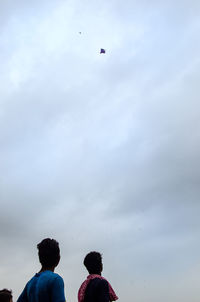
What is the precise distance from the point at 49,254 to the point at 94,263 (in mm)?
1938

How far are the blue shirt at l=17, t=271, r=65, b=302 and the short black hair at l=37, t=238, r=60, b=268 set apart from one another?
17 cm

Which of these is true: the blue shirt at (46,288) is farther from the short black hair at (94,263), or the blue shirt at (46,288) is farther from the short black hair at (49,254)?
the short black hair at (94,263)

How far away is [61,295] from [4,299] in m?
2.48

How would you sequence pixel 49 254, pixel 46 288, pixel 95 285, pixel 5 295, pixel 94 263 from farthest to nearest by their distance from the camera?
pixel 94 263
pixel 5 295
pixel 95 285
pixel 49 254
pixel 46 288

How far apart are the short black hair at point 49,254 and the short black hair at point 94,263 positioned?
178cm

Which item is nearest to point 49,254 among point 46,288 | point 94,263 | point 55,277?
point 55,277

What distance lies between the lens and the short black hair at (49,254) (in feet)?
21.8

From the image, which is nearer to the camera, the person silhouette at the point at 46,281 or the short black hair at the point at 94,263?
the person silhouette at the point at 46,281

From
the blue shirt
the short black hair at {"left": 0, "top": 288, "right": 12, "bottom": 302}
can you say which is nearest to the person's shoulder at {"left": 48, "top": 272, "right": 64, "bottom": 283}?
the blue shirt

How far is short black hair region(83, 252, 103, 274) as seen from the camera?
8.30m

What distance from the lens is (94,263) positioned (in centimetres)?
830

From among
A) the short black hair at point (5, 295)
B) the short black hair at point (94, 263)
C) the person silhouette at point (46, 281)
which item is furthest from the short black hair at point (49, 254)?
the short black hair at point (5, 295)

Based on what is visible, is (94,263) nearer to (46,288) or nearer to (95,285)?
(95,285)

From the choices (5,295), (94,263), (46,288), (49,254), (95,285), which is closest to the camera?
(46,288)
